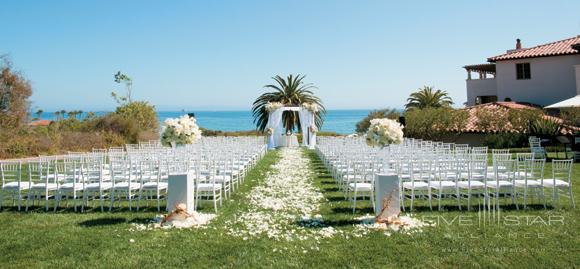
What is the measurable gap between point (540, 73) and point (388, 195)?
2614 centimetres

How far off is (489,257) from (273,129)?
22772 millimetres

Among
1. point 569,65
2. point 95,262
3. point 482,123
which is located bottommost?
point 95,262

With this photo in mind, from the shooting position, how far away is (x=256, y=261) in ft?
15.5

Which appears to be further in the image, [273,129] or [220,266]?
[273,129]

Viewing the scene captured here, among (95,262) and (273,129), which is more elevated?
(273,129)

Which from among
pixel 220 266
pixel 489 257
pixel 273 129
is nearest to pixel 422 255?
pixel 489 257

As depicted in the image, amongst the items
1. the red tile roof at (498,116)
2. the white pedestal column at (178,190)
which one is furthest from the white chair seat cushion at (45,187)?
the red tile roof at (498,116)

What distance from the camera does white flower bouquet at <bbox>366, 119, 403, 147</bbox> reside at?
6.91m

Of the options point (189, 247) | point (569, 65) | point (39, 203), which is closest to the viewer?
point (189, 247)

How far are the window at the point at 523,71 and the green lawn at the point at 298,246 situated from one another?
2434cm

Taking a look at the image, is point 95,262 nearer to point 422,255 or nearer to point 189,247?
point 189,247

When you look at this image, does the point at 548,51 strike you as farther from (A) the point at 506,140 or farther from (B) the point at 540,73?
(A) the point at 506,140

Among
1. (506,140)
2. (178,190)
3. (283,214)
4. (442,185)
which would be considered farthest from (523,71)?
(178,190)

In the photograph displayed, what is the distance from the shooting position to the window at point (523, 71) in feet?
90.6
